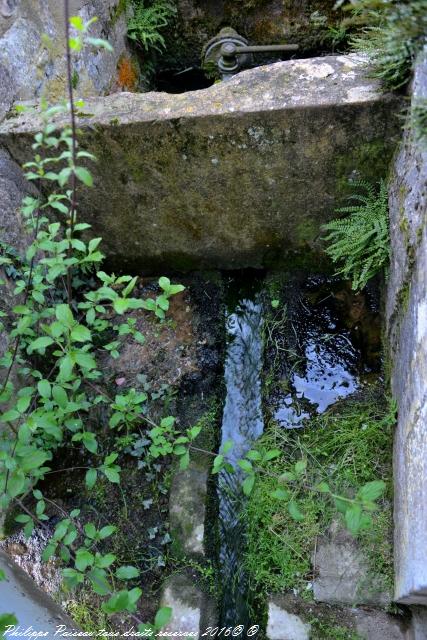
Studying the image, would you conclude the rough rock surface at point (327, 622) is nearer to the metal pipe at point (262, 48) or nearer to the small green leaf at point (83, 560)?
the small green leaf at point (83, 560)

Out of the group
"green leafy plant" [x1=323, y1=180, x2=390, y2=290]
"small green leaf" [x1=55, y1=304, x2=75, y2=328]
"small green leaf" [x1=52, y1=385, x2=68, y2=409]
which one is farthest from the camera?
"green leafy plant" [x1=323, y1=180, x2=390, y2=290]

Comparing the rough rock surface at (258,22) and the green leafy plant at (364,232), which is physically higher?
the rough rock surface at (258,22)

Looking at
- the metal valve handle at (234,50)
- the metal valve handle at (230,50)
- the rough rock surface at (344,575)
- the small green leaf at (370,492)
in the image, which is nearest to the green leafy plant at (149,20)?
the metal valve handle at (230,50)

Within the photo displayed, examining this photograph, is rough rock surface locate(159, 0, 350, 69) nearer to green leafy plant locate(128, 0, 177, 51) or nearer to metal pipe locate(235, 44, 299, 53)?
green leafy plant locate(128, 0, 177, 51)

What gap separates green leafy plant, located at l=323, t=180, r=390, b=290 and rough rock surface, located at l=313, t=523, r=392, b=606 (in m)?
1.49

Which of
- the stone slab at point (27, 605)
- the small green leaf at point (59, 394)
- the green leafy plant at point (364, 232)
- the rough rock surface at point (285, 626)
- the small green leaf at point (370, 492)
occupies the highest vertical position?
the green leafy plant at point (364, 232)

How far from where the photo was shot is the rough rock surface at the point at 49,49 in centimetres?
342

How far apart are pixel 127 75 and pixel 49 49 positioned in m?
0.99

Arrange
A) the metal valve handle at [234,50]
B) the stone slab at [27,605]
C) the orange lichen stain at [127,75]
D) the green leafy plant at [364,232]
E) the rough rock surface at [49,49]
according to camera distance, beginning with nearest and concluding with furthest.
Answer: the stone slab at [27,605]
the green leafy plant at [364,232]
the rough rock surface at [49,49]
the metal valve handle at [234,50]
the orange lichen stain at [127,75]

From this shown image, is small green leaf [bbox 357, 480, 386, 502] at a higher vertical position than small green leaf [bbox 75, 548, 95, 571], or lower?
higher

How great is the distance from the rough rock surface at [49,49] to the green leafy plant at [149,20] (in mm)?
127

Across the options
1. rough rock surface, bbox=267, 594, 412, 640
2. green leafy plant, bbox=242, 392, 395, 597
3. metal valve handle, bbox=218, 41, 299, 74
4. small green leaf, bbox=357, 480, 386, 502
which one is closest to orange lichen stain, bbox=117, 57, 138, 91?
metal valve handle, bbox=218, 41, 299, 74

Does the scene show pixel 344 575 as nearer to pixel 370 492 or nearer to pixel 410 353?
pixel 370 492

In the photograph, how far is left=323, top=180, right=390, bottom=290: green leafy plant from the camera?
10.1ft
